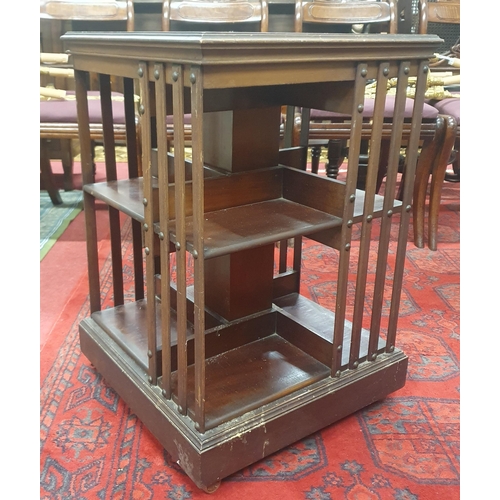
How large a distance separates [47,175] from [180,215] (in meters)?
2.22

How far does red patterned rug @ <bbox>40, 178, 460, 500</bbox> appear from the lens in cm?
117

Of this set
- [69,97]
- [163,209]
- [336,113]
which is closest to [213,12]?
[336,113]

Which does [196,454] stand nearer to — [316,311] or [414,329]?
[316,311]

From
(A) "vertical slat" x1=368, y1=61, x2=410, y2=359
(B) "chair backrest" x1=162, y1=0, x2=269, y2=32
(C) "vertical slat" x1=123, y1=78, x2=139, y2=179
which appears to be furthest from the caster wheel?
(B) "chair backrest" x1=162, y1=0, x2=269, y2=32

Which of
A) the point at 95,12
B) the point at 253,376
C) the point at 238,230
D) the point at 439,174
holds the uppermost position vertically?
the point at 95,12

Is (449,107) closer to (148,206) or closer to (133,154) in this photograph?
(133,154)

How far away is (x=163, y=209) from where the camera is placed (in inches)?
42.7

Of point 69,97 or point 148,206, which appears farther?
point 69,97

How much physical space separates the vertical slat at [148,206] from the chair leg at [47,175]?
1.97 meters

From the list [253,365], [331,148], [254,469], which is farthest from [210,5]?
Answer: [254,469]

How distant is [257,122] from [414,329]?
92 cm

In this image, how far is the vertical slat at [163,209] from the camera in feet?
3.34

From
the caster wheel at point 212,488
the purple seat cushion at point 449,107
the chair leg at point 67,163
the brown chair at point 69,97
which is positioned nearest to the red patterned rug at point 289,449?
the caster wheel at point 212,488

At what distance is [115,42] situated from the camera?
3.60 ft
